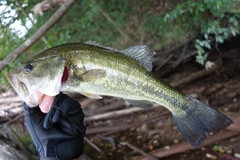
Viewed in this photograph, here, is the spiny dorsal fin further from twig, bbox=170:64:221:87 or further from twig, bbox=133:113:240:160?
twig, bbox=170:64:221:87

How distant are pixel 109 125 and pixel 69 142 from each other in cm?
411

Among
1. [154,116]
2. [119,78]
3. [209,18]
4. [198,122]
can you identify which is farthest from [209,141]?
[119,78]

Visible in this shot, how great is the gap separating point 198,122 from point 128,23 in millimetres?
5012

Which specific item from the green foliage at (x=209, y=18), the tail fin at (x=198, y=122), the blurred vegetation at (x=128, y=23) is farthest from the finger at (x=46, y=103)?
the green foliage at (x=209, y=18)

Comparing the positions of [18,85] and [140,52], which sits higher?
[18,85]

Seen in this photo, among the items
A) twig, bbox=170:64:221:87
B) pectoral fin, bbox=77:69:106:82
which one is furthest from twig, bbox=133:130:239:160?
pectoral fin, bbox=77:69:106:82

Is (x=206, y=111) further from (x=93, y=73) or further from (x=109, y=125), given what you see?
(x=109, y=125)

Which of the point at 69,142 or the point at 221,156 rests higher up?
the point at 69,142

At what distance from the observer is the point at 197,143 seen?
7.22ft

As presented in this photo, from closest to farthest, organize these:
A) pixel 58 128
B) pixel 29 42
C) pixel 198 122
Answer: pixel 198 122
pixel 58 128
pixel 29 42

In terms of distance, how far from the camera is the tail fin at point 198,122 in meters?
2.18

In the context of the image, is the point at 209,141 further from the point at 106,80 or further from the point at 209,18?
the point at 106,80

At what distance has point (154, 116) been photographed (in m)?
6.00

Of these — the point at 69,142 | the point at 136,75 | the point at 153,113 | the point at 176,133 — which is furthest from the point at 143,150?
the point at 136,75
